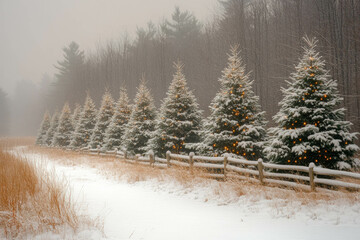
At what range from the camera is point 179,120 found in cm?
1585

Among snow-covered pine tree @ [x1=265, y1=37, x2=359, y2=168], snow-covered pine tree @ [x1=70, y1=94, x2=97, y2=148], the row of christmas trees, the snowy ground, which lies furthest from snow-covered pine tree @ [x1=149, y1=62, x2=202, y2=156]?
snow-covered pine tree @ [x1=70, y1=94, x2=97, y2=148]

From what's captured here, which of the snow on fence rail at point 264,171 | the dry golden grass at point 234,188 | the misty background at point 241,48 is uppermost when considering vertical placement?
the misty background at point 241,48

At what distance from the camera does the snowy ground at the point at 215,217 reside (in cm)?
553

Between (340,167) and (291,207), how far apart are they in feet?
12.7

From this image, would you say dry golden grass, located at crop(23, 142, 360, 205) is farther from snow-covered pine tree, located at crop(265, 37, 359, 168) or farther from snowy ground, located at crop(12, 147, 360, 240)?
snow-covered pine tree, located at crop(265, 37, 359, 168)

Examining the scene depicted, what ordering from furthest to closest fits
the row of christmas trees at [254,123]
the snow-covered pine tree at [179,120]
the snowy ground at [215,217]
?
the snow-covered pine tree at [179,120], the row of christmas trees at [254,123], the snowy ground at [215,217]

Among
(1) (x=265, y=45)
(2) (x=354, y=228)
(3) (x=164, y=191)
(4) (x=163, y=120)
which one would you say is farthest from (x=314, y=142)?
(1) (x=265, y=45)

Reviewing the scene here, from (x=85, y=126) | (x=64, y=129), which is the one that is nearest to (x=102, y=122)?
(x=85, y=126)

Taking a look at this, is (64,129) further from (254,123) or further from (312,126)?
(312,126)

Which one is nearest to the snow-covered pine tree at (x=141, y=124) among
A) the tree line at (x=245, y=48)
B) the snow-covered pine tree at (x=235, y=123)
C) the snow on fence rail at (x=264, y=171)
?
the snow on fence rail at (x=264, y=171)

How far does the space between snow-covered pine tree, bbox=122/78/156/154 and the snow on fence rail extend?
122cm

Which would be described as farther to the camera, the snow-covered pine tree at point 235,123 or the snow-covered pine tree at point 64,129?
the snow-covered pine tree at point 64,129

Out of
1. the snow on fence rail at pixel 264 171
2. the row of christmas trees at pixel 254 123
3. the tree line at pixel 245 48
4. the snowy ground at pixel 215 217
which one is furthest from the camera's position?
the tree line at pixel 245 48

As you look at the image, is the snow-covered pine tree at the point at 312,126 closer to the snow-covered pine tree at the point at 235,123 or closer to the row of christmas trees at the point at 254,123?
the row of christmas trees at the point at 254,123
